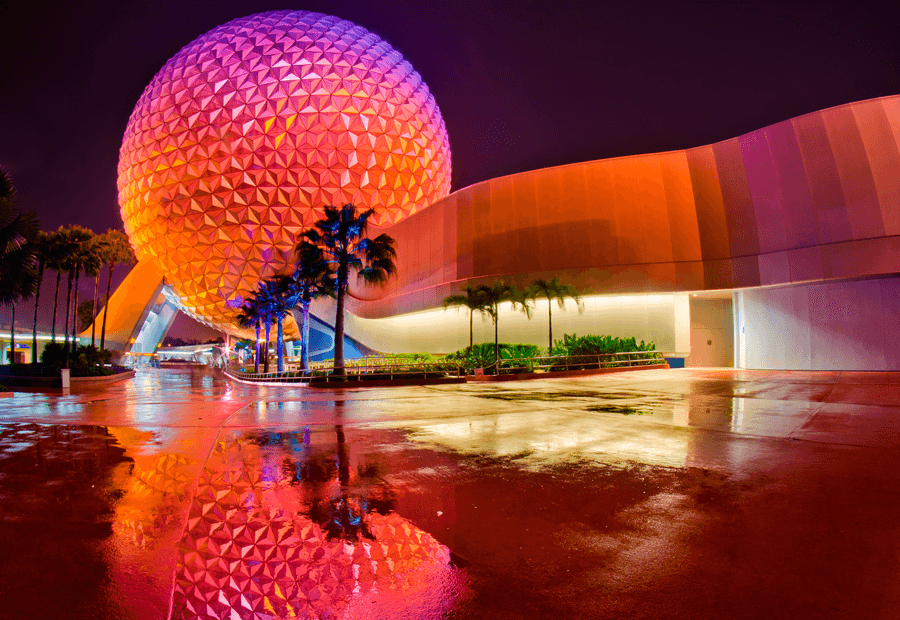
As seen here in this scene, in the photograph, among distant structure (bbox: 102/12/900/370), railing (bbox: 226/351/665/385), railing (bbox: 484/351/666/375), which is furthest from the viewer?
railing (bbox: 484/351/666/375)

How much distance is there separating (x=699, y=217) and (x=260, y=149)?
113 feet

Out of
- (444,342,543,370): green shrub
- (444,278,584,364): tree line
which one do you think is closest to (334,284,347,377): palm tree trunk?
(444,342,543,370): green shrub

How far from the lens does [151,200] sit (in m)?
46.5

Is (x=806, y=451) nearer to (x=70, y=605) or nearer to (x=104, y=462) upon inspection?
(x=70, y=605)

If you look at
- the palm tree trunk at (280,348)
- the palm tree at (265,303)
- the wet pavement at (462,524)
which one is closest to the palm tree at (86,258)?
the palm tree at (265,303)

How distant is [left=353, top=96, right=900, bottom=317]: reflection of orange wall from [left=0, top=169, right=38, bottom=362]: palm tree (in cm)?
2154

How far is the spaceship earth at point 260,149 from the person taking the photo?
44.2 metres

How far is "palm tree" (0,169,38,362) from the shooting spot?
1764 centimetres

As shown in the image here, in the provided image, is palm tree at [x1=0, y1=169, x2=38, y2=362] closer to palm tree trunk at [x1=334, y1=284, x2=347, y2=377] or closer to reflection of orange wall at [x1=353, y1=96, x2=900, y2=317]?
palm tree trunk at [x1=334, y1=284, x2=347, y2=377]

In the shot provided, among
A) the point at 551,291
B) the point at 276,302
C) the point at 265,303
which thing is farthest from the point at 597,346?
the point at 265,303

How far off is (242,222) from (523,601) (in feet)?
155

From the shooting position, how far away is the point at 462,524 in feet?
11.6

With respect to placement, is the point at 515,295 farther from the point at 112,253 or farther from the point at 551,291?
the point at 112,253

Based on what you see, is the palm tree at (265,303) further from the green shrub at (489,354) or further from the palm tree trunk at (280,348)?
the green shrub at (489,354)
